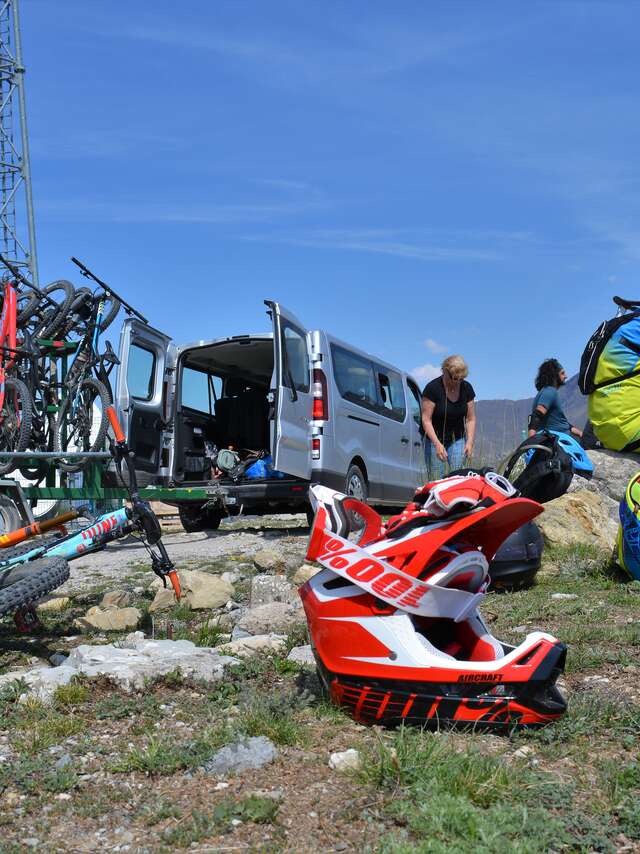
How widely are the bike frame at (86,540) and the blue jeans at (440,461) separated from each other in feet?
13.0

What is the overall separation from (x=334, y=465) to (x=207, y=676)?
19.1 ft

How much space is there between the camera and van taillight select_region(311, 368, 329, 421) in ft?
30.8

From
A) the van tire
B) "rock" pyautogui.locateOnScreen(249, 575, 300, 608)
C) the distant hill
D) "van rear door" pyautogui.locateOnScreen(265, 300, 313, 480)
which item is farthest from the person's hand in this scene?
"rock" pyautogui.locateOnScreen(249, 575, 300, 608)

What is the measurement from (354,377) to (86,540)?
5900mm

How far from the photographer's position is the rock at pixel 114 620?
5000 millimetres

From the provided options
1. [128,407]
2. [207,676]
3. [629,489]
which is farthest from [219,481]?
[207,676]

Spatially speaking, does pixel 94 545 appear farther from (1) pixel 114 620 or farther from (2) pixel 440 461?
(2) pixel 440 461

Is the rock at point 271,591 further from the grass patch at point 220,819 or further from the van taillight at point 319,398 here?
the van taillight at point 319,398

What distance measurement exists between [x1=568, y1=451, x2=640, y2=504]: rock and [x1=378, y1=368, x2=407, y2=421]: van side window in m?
3.19

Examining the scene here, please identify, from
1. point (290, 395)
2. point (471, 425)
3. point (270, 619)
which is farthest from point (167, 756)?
point (290, 395)

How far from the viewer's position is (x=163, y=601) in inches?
217

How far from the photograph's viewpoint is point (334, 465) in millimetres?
9445

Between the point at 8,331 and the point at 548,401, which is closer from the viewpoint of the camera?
the point at 548,401

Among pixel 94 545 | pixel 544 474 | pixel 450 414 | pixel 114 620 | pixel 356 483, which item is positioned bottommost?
pixel 114 620
